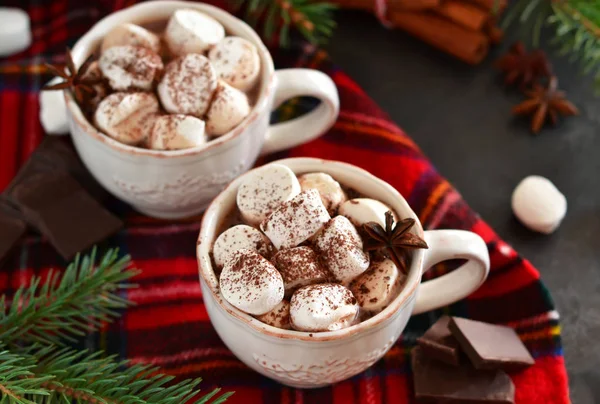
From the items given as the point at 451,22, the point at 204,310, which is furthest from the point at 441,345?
the point at 451,22

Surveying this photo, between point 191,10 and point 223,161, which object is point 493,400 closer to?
point 223,161

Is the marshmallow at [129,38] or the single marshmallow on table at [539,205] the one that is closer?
the marshmallow at [129,38]

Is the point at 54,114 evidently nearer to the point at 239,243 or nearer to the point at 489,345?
the point at 239,243

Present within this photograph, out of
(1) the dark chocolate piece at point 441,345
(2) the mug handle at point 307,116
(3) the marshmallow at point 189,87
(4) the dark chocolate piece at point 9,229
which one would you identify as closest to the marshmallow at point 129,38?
(3) the marshmallow at point 189,87

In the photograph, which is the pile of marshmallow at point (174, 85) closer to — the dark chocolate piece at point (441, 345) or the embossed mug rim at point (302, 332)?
the embossed mug rim at point (302, 332)

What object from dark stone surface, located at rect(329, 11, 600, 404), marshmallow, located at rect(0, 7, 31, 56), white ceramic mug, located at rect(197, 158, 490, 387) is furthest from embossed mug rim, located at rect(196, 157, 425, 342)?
marshmallow, located at rect(0, 7, 31, 56)

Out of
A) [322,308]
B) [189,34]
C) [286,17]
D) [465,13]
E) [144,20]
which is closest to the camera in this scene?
[322,308]
